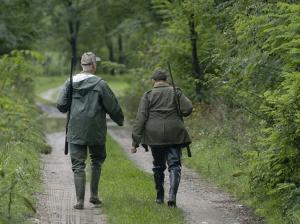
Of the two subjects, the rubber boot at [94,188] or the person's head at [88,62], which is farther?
the rubber boot at [94,188]

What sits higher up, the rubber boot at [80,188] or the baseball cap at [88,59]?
the baseball cap at [88,59]

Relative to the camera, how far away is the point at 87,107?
385 inches

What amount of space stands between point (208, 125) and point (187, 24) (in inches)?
158

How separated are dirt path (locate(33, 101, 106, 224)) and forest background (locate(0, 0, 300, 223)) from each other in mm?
288

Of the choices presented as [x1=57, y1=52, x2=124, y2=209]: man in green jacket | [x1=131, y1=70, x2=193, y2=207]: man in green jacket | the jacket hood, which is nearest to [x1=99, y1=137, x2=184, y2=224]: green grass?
[x1=131, y1=70, x2=193, y2=207]: man in green jacket

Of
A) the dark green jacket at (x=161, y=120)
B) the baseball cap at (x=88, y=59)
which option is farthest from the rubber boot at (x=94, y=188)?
the baseball cap at (x=88, y=59)

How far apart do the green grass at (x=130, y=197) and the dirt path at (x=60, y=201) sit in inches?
10.9

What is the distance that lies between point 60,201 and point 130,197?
3.68 feet

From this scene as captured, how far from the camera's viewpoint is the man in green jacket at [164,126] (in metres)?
10.0

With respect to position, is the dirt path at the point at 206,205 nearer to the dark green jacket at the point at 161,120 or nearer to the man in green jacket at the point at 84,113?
the dark green jacket at the point at 161,120

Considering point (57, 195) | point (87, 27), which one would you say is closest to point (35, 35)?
point (57, 195)

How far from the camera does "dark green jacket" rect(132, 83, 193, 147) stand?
9.98m

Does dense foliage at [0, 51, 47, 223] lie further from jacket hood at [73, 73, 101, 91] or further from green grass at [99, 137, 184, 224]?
green grass at [99, 137, 184, 224]

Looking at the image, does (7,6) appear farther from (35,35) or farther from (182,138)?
(182,138)
